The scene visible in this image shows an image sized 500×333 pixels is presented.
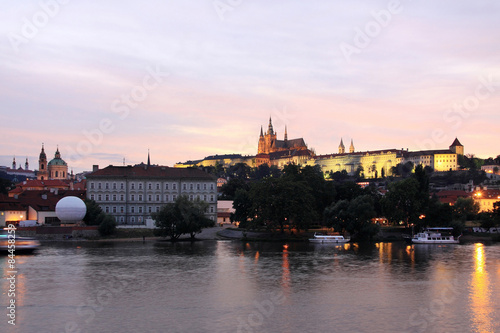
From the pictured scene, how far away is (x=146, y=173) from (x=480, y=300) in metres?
67.1

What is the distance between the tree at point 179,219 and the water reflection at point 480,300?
36594mm

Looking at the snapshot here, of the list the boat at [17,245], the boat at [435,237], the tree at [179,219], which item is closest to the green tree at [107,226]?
the tree at [179,219]

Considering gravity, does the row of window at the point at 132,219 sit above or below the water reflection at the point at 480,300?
above

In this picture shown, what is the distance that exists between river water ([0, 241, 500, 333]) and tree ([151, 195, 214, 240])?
1511 centimetres

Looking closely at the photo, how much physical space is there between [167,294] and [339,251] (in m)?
31.5

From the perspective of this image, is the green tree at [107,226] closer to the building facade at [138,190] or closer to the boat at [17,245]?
the building facade at [138,190]

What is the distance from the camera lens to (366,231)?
250ft

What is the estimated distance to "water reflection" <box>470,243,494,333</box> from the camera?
89.1ft

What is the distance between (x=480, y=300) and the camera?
1309 inches

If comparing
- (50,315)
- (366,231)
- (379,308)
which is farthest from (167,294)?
(366,231)

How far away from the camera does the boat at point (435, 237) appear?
76188 millimetres

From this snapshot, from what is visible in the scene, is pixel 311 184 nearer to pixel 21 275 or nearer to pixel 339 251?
pixel 339 251

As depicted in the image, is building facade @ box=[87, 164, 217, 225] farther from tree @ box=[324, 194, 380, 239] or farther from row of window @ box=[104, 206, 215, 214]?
tree @ box=[324, 194, 380, 239]

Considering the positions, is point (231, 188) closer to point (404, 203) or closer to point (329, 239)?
point (404, 203)
